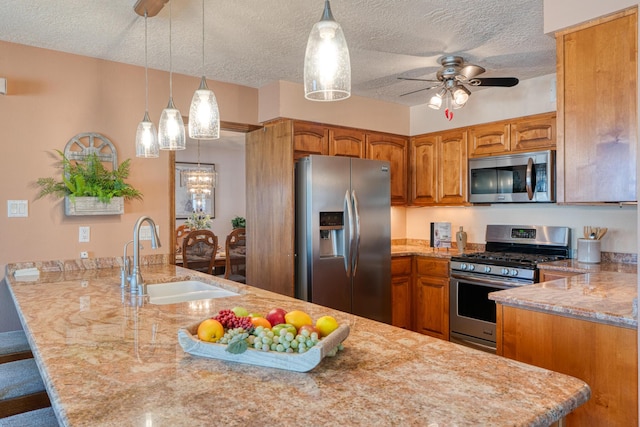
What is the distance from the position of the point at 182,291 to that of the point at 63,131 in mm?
1428

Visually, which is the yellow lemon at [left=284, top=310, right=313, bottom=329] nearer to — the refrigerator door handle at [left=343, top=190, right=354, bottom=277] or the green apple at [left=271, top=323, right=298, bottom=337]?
the green apple at [left=271, top=323, right=298, bottom=337]

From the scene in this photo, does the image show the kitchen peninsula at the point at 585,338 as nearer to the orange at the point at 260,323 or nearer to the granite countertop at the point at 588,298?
the granite countertop at the point at 588,298

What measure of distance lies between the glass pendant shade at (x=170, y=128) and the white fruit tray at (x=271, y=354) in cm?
115

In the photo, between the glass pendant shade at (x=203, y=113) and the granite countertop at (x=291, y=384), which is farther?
the glass pendant shade at (x=203, y=113)

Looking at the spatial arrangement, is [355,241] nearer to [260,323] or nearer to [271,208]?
[271,208]

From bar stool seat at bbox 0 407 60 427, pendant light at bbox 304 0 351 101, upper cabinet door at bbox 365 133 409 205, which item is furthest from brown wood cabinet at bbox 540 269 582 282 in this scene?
bar stool seat at bbox 0 407 60 427

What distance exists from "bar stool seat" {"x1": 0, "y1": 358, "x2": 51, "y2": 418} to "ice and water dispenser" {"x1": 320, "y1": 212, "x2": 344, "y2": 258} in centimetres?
220

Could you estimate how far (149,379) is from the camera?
1056 millimetres

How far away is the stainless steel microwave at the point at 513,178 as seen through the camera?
11.3ft

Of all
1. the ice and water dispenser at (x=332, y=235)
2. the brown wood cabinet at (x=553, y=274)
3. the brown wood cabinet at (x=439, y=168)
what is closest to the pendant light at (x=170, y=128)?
the ice and water dispenser at (x=332, y=235)

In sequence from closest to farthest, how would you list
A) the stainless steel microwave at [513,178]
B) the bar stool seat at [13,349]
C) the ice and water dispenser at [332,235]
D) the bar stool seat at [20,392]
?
the bar stool seat at [20,392] → the bar stool seat at [13,349] → the stainless steel microwave at [513,178] → the ice and water dispenser at [332,235]

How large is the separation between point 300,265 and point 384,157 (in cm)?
157

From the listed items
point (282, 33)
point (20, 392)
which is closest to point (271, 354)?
point (20, 392)

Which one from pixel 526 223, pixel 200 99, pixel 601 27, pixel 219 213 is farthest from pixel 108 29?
pixel 219 213
